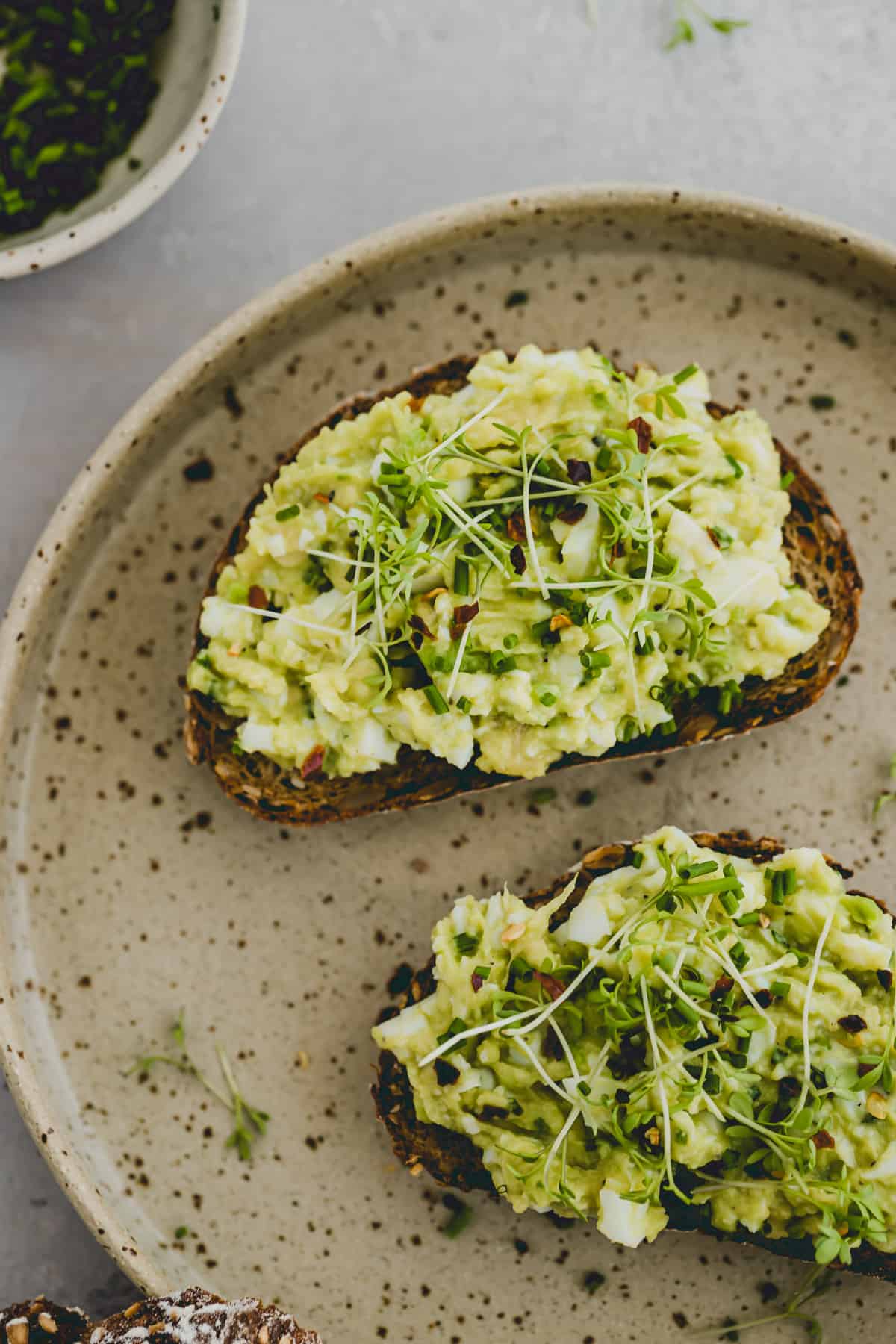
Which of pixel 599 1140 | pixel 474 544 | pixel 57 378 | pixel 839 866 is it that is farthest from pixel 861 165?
pixel 599 1140

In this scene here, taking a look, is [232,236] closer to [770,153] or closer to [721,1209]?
[770,153]

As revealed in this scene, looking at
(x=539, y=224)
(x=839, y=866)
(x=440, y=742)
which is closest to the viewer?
(x=440, y=742)

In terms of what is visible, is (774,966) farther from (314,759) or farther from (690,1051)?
(314,759)

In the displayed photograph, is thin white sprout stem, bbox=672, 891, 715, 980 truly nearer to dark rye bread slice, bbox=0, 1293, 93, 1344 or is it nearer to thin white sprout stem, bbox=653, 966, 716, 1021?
thin white sprout stem, bbox=653, 966, 716, 1021

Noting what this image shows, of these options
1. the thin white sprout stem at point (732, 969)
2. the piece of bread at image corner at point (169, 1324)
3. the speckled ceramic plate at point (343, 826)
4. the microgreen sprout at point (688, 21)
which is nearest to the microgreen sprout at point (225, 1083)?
the speckled ceramic plate at point (343, 826)

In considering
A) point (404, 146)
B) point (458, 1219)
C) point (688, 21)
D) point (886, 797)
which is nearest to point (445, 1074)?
point (458, 1219)

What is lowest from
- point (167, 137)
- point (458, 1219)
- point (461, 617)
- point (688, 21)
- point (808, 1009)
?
point (458, 1219)
